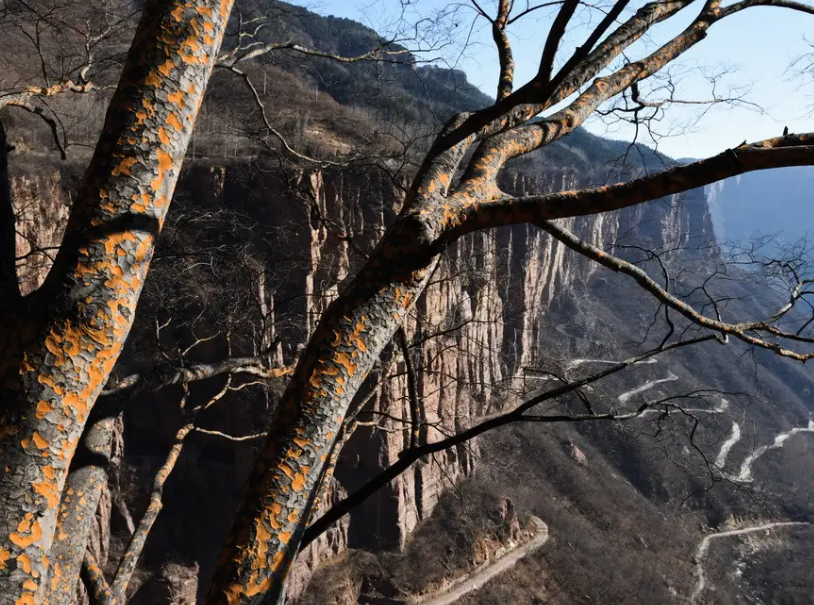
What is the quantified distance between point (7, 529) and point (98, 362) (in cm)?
43

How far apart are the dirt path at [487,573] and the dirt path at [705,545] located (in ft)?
23.3

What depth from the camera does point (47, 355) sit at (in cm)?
157

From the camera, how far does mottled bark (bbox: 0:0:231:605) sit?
1.51 meters

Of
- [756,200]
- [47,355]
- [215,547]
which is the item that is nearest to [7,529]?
[47,355]

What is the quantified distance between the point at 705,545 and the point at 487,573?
53.4 ft

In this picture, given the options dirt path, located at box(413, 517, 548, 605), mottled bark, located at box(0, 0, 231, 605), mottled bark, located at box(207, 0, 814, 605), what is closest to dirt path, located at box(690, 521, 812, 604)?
dirt path, located at box(413, 517, 548, 605)

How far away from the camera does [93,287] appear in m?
1.61

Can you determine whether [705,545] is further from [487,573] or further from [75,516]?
[75,516]

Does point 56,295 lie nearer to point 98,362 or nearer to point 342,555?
point 98,362

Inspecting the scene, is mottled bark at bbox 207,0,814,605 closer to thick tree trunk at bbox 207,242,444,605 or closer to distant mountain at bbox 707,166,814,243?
thick tree trunk at bbox 207,242,444,605

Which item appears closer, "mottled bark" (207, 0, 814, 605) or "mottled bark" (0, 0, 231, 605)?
"mottled bark" (0, 0, 231, 605)

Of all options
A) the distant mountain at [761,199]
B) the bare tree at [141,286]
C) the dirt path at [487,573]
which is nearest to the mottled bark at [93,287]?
the bare tree at [141,286]

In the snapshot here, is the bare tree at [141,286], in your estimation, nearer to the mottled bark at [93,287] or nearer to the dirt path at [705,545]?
the mottled bark at [93,287]

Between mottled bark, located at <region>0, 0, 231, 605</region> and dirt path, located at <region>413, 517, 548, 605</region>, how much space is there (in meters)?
19.4
